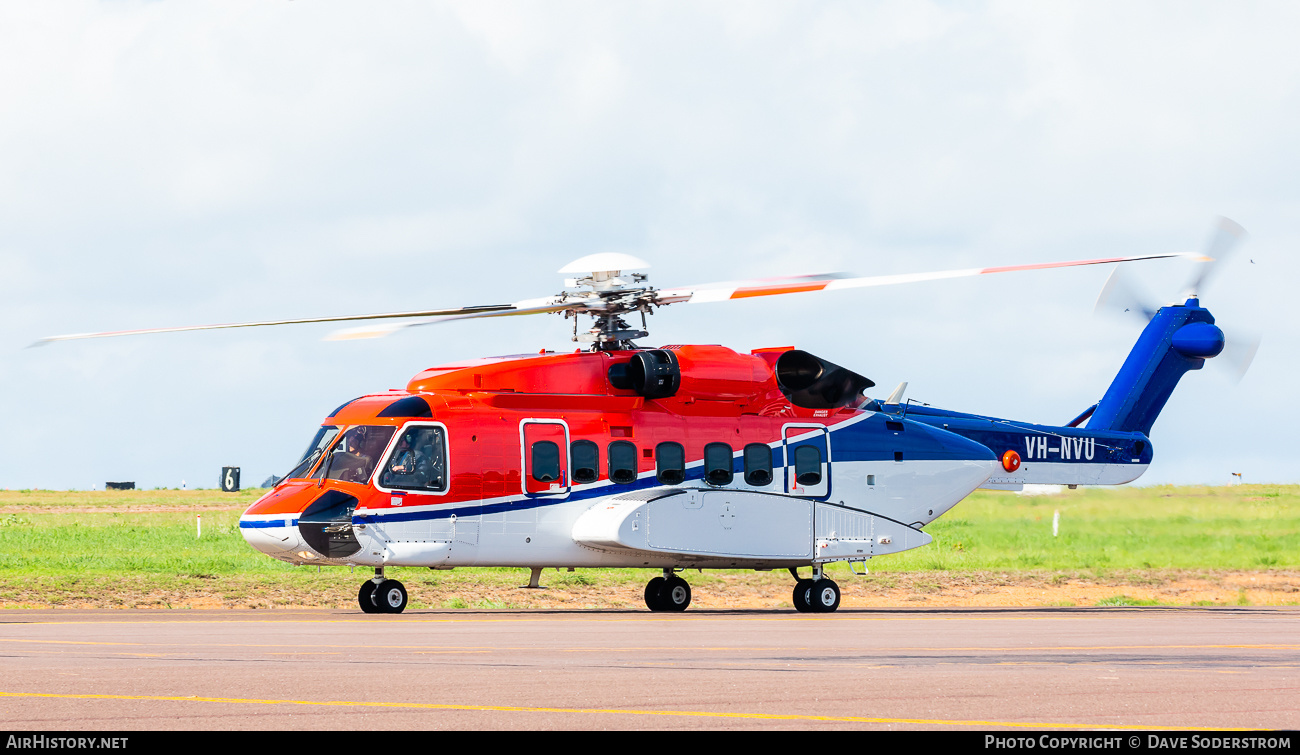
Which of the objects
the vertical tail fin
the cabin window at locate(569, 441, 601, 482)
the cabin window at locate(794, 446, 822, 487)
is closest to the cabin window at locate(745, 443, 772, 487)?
the cabin window at locate(794, 446, 822, 487)

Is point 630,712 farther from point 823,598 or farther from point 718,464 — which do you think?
point 823,598

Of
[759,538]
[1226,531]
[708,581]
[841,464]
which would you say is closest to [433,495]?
[759,538]

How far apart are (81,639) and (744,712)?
29.0 ft

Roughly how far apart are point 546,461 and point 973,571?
43.5 ft

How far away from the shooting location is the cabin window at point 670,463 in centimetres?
2345

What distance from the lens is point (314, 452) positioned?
2191 cm

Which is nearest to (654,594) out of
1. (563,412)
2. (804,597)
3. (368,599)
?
(804,597)

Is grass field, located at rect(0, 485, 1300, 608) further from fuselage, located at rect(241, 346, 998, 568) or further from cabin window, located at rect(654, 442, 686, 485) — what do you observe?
cabin window, located at rect(654, 442, 686, 485)

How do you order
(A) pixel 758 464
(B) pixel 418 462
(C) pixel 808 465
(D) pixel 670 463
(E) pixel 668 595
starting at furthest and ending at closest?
(E) pixel 668 595 → (C) pixel 808 465 → (A) pixel 758 464 → (D) pixel 670 463 → (B) pixel 418 462

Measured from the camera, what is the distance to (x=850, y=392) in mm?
25047

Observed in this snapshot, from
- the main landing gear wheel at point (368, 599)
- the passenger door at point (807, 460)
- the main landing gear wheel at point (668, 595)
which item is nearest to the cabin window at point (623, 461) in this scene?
the main landing gear wheel at point (668, 595)

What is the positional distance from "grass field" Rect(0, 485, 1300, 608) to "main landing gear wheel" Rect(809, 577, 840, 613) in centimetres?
496

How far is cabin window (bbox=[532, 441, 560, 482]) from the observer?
22578 mm
